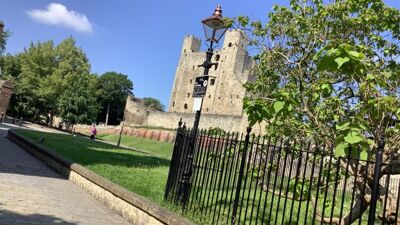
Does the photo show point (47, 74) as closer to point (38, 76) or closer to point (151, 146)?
point (38, 76)

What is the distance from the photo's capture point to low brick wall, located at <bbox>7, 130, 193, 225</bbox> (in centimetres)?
748

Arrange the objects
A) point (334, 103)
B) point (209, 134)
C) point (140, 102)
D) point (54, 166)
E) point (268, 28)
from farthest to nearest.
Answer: point (140, 102) < point (54, 166) < point (268, 28) < point (209, 134) < point (334, 103)

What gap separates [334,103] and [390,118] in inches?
56.5

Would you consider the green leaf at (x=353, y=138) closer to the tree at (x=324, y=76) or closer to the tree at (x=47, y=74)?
the tree at (x=324, y=76)

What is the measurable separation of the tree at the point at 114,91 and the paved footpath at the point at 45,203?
83043mm

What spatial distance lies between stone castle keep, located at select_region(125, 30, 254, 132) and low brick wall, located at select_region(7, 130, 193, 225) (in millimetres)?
47030

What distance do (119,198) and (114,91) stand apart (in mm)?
90227

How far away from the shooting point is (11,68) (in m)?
73.9

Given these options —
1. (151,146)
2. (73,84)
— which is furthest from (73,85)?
(151,146)

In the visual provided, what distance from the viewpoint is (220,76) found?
74938mm

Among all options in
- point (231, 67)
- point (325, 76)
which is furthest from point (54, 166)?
point (231, 67)

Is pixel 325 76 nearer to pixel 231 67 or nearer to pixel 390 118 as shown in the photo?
pixel 390 118

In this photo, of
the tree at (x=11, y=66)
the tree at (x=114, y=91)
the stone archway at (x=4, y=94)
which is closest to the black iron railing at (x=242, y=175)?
the stone archway at (x=4, y=94)

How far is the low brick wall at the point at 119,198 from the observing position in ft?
24.5
